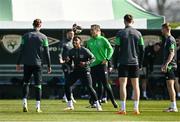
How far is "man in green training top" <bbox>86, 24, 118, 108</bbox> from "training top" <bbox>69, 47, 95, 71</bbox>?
0.47 m

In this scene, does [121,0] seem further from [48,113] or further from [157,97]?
[48,113]

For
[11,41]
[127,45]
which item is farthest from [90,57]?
[11,41]

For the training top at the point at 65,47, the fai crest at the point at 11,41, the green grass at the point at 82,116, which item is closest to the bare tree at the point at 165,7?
the fai crest at the point at 11,41

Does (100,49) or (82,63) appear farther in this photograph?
(100,49)

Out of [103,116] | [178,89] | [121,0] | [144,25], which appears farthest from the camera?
[121,0]

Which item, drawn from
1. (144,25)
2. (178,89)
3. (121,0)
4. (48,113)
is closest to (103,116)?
(48,113)

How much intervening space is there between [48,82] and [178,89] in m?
4.63

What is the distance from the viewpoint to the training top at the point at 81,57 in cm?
1912

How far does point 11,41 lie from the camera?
2808 cm

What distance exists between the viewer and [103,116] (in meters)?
17.0

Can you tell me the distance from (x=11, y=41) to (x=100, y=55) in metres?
8.88

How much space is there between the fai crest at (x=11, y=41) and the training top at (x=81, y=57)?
8.91 m

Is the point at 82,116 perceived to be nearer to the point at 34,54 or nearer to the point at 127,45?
the point at 127,45

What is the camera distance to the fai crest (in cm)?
2798
